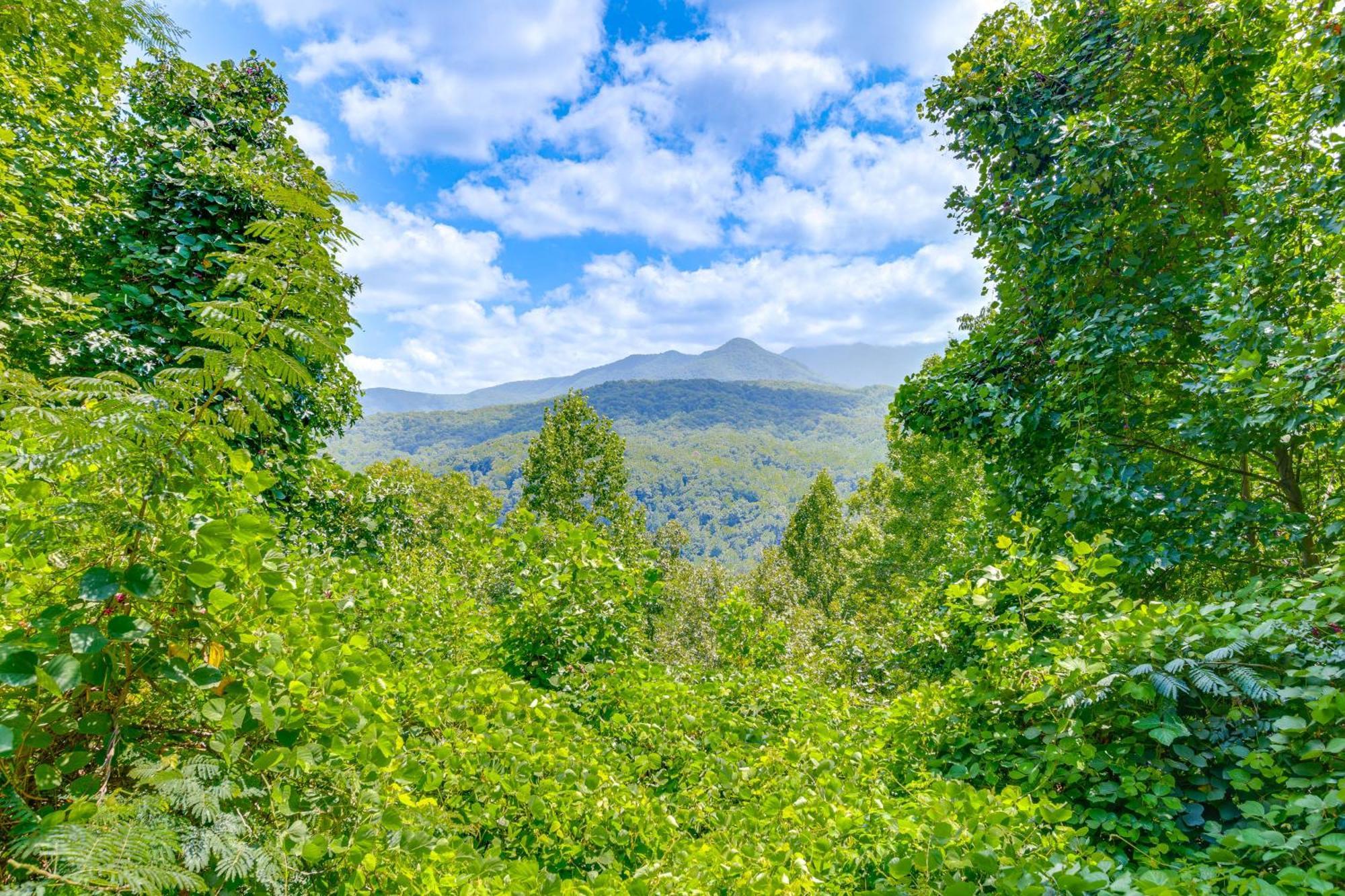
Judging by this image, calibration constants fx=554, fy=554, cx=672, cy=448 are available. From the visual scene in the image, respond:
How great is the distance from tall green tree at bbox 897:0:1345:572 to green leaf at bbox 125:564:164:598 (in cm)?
572

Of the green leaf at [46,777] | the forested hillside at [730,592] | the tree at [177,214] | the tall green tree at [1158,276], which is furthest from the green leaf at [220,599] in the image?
the tall green tree at [1158,276]

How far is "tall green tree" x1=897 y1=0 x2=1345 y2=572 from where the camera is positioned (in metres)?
4.21

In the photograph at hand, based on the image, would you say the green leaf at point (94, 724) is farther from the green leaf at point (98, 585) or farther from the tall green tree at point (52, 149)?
the tall green tree at point (52, 149)

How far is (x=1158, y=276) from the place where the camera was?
534 centimetres

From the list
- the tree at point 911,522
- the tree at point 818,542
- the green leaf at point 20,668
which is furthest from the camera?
the tree at point 818,542

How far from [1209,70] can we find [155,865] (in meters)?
8.51

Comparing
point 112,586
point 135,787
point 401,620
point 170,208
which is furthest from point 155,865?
point 170,208

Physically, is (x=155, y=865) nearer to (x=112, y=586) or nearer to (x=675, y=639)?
(x=112, y=586)

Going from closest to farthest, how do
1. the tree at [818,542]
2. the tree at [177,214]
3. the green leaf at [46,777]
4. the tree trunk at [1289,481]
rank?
the green leaf at [46,777], the tree trunk at [1289,481], the tree at [177,214], the tree at [818,542]

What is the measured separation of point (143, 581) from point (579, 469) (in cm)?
2279

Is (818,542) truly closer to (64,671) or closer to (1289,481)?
(1289,481)

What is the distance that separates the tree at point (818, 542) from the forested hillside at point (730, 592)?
26292 millimetres

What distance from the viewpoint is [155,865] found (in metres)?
1.26

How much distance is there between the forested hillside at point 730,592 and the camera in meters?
1.60
